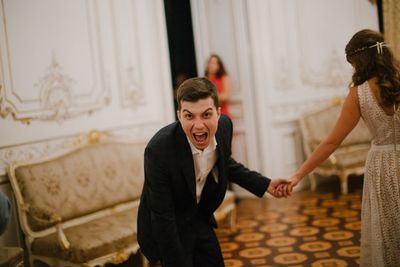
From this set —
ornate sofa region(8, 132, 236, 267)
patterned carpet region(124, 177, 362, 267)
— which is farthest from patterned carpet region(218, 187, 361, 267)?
ornate sofa region(8, 132, 236, 267)

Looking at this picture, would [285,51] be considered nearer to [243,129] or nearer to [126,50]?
[243,129]

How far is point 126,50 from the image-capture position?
4.87m

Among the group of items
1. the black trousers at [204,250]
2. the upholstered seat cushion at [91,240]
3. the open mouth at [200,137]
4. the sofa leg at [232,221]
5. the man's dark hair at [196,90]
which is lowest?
the sofa leg at [232,221]

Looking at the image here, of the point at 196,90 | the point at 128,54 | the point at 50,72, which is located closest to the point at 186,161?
the point at 196,90

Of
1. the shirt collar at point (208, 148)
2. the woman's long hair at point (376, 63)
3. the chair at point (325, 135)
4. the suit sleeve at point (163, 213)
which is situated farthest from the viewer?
the chair at point (325, 135)

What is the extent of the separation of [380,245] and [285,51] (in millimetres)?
4006

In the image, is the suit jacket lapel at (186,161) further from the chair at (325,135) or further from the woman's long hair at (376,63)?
the chair at (325,135)

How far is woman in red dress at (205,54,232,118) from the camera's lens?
5.76 m

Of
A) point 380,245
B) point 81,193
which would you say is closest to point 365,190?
point 380,245

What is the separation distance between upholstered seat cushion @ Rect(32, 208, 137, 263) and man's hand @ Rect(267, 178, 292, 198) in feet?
4.32

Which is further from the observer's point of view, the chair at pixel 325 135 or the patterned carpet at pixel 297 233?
the chair at pixel 325 135

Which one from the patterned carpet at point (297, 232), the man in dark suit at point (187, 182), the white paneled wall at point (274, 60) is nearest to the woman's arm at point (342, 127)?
the man in dark suit at point (187, 182)

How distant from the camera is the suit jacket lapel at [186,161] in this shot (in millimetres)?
2111

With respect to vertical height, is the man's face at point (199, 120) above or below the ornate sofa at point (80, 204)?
above
